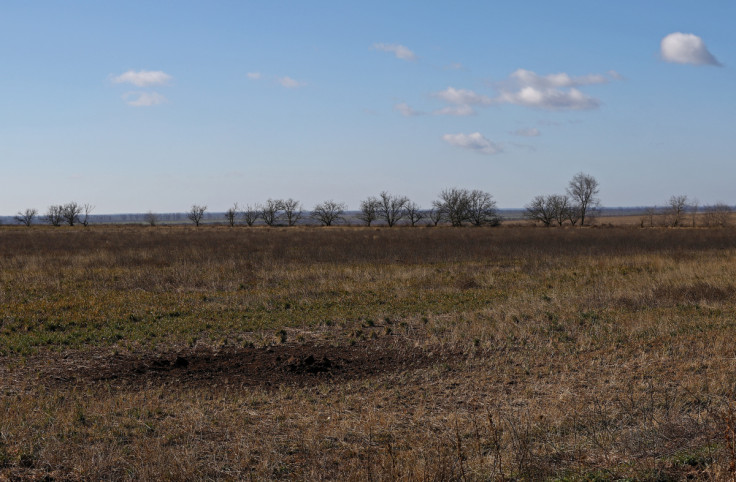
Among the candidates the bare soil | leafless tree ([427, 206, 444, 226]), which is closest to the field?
the bare soil

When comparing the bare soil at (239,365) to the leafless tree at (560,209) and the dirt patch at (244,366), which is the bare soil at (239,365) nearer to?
the dirt patch at (244,366)

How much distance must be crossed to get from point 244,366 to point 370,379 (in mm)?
2126

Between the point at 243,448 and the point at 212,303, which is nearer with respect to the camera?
the point at 243,448

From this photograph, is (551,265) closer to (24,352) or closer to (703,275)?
(703,275)

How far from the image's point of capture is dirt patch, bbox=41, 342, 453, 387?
9.10m

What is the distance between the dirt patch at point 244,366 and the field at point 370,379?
0.16 feet

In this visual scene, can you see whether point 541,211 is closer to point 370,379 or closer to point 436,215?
point 436,215

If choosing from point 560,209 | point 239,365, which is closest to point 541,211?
point 560,209

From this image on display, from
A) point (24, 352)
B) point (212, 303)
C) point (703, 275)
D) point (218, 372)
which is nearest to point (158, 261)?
point (212, 303)

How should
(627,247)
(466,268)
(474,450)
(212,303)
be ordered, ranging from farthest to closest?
(627,247), (466,268), (212,303), (474,450)

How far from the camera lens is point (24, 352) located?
34.1 feet

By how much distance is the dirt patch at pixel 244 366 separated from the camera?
9097 mm

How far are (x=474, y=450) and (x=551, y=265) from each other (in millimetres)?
19160

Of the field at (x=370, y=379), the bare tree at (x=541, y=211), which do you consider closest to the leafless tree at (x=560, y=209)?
the bare tree at (x=541, y=211)
